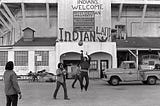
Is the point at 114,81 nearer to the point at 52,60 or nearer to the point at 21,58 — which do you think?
the point at 52,60

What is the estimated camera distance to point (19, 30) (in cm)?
3431

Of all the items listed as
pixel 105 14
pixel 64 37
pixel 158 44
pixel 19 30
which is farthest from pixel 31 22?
pixel 158 44

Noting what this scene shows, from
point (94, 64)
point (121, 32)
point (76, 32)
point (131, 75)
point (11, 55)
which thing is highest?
point (121, 32)

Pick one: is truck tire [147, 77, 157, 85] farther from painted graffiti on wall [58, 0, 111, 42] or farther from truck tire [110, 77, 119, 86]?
painted graffiti on wall [58, 0, 111, 42]

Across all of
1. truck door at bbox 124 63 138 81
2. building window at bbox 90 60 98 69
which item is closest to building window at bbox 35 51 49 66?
building window at bbox 90 60 98 69

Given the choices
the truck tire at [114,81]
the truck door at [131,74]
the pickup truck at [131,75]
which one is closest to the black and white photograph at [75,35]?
the pickup truck at [131,75]

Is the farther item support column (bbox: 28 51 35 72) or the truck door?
support column (bbox: 28 51 35 72)

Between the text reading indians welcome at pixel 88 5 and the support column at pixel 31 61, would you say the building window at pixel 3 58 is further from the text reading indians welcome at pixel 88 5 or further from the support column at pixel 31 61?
the text reading indians welcome at pixel 88 5

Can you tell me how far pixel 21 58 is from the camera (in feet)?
96.4

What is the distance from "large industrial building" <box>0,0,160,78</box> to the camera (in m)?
29.6

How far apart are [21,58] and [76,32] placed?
6.31 metres

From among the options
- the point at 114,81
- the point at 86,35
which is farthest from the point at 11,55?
the point at 114,81

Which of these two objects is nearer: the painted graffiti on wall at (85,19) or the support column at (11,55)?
the support column at (11,55)

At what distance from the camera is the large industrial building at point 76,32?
1164 inches
